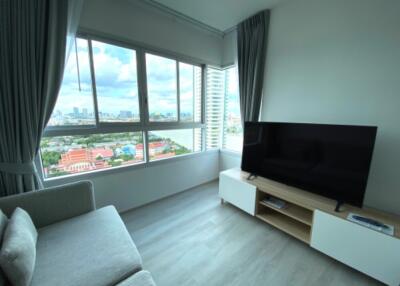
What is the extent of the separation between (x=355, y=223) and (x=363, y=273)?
49 centimetres

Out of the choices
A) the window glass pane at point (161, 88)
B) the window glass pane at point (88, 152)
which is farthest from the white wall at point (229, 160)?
the window glass pane at point (88, 152)

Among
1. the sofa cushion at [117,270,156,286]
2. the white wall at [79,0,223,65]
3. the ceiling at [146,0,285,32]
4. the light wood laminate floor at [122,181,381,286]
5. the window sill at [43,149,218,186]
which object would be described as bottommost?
the light wood laminate floor at [122,181,381,286]

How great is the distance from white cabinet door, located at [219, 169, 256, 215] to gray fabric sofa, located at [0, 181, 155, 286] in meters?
1.41

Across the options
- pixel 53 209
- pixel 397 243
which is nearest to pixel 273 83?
pixel 397 243

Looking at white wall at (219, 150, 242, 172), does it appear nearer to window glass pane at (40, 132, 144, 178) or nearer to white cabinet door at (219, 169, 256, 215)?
white cabinet door at (219, 169, 256, 215)

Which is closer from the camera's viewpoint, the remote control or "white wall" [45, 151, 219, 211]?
the remote control

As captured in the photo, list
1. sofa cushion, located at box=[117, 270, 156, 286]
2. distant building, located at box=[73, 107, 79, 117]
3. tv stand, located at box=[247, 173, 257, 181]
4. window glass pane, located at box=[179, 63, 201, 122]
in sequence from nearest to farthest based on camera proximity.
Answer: sofa cushion, located at box=[117, 270, 156, 286] → distant building, located at box=[73, 107, 79, 117] → tv stand, located at box=[247, 173, 257, 181] → window glass pane, located at box=[179, 63, 201, 122]

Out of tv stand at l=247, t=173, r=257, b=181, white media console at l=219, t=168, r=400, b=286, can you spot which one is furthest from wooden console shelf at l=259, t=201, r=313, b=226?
tv stand at l=247, t=173, r=257, b=181

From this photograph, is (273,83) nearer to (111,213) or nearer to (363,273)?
(363,273)

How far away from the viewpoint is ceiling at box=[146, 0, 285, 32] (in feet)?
7.09

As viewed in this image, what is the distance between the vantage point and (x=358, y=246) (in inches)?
56.1

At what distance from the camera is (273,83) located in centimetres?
243

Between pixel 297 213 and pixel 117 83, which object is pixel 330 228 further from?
pixel 117 83

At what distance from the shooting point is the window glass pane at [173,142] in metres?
2.59
